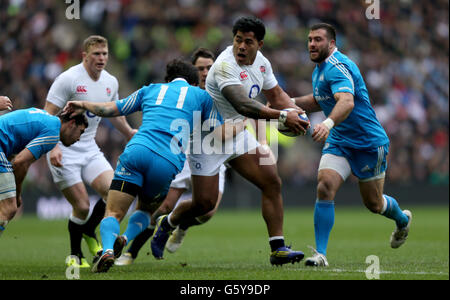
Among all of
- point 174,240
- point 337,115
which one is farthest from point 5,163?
point 337,115

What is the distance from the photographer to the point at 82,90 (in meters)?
8.82

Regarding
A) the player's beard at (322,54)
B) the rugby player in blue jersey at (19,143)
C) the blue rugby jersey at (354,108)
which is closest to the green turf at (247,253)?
the rugby player in blue jersey at (19,143)

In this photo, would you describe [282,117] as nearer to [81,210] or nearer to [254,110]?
[254,110]

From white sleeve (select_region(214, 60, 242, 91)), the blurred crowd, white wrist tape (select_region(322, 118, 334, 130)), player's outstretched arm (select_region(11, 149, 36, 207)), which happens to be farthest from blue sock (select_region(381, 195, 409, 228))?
the blurred crowd

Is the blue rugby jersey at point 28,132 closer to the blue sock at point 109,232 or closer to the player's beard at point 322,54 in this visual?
the blue sock at point 109,232

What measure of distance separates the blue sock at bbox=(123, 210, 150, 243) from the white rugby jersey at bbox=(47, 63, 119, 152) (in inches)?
72.9

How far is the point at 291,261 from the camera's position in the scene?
7754mm

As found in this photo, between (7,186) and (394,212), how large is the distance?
463 cm

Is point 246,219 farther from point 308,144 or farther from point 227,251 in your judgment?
point 227,251

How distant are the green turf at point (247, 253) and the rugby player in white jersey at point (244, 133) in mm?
600

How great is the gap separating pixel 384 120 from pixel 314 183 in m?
3.55

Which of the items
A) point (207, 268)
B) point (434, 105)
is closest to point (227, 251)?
point (207, 268)

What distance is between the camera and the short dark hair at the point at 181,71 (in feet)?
24.9

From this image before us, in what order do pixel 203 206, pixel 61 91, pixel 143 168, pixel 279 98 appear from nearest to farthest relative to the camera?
pixel 143 168 < pixel 203 206 < pixel 279 98 < pixel 61 91
